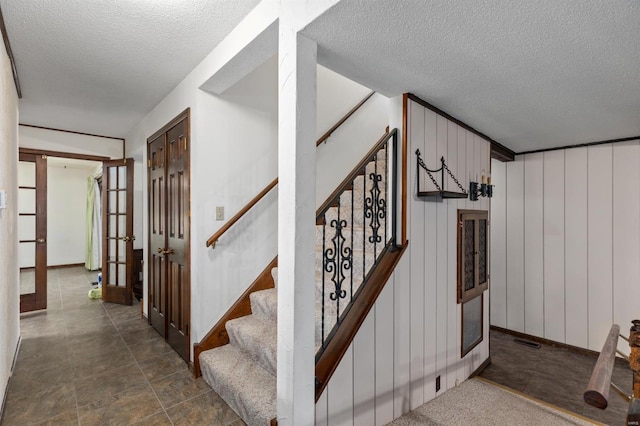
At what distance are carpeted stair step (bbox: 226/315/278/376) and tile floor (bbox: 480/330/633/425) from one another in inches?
91.1

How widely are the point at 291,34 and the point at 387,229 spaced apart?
137cm

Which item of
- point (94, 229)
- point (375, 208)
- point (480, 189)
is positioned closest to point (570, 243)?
point (480, 189)

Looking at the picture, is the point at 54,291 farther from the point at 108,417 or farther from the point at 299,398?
the point at 299,398

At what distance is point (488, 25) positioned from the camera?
1383 millimetres

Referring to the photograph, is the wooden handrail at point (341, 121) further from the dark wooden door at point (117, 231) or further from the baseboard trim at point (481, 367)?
the dark wooden door at point (117, 231)

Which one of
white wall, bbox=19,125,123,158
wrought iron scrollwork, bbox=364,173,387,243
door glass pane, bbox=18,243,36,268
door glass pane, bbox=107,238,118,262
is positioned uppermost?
white wall, bbox=19,125,123,158

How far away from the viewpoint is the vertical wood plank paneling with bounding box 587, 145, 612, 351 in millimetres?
3389

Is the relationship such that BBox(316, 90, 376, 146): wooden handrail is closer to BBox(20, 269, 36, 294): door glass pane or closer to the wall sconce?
the wall sconce

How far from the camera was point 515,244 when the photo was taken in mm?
4105

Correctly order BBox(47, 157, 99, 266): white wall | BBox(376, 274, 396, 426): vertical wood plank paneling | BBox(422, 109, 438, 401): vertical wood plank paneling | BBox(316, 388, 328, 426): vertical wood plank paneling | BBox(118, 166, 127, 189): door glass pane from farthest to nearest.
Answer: BBox(47, 157, 99, 266): white wall
BBox(118, 166, 127, 189): door glass pane
BBox(422, 109, 438, 401): vertical wood plank paneling
BBox(376, 274, 396, 426): vertical wood plank paneling
BBox(316, 388, 328, 426): vertical wood plank paneling

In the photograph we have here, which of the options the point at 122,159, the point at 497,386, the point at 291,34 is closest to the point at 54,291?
the point at 122,159

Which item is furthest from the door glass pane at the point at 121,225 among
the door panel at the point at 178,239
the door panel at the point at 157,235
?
the door panel at the point at 178,239

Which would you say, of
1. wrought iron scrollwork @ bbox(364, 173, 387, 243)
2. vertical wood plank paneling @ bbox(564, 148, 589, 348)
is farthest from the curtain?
vertical wood plank paneling @ bbox(564, 148, 589, 348)

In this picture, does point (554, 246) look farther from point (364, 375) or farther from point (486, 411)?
point (364, 375)
